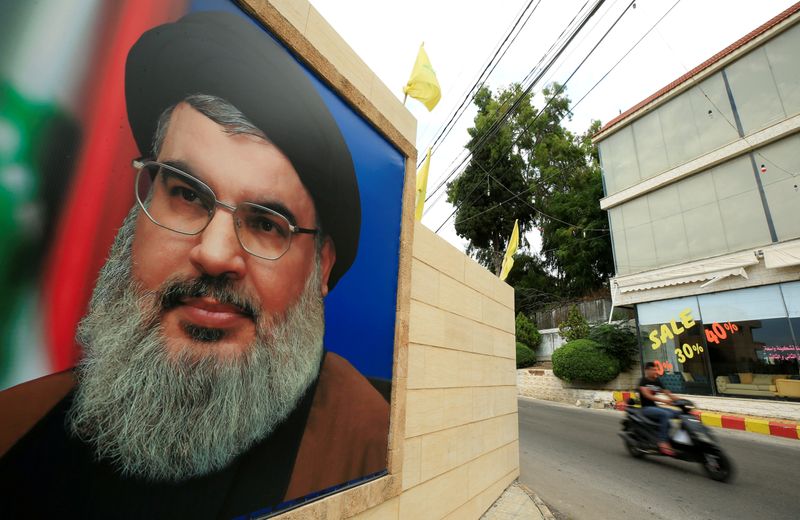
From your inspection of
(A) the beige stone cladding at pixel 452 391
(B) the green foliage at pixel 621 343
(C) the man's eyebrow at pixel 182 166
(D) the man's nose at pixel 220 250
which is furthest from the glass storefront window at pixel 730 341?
(C) the man's eyebrow at pixel 182 166

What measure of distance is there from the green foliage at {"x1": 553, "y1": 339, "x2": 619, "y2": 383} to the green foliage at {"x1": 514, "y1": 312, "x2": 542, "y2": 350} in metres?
3.60

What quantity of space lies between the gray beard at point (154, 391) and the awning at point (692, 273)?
42.8ft

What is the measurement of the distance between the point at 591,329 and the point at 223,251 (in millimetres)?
15241

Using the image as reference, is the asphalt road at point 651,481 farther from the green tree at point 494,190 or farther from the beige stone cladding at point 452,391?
the green tree at point 494,190

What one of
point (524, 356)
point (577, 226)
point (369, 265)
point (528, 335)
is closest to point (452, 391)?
point (369, 265)

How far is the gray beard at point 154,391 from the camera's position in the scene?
49.2 inches

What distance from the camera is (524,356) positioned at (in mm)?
16156

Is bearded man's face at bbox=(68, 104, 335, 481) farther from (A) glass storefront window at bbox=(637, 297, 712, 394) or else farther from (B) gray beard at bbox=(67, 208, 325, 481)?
(A) glass storefront window at bbox=(637, 297, 712, 394)

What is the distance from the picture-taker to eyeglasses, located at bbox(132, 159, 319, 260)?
1.39 meters

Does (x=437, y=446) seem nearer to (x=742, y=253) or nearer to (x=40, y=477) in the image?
(x=40, y=477)

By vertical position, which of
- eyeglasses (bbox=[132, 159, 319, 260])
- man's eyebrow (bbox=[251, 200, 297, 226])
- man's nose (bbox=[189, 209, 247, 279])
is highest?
man's eyebrow (bbox=[251, 200, 297, 226])

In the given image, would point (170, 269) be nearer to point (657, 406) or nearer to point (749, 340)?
point (657, 406)

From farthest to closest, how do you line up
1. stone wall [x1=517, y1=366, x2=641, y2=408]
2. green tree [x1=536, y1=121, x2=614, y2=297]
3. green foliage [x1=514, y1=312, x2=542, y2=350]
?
green tree [x1=536, y1=121, x2=614, y2=297], green foliage [x1=514, y1=312, x2=542, y2=350], stone wall [x1=517, y1=366, x2=641, y2=408]

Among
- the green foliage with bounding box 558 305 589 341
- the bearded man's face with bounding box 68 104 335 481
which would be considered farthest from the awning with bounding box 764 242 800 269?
the bearded man's face with bounding box 68 104 335 481
